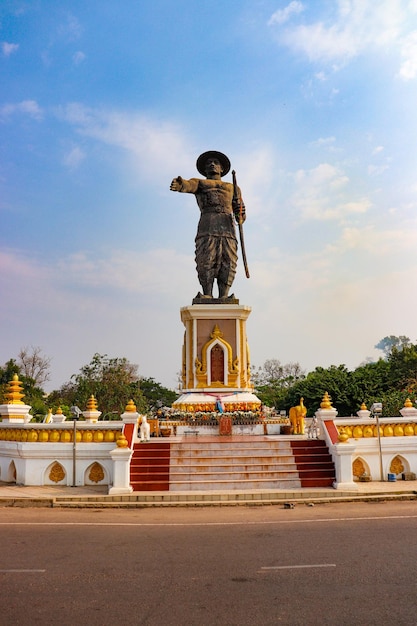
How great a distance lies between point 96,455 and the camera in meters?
13.3

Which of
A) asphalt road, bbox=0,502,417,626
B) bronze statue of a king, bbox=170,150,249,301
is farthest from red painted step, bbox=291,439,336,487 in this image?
bronze statue of a king, bbox=170,150,249,301

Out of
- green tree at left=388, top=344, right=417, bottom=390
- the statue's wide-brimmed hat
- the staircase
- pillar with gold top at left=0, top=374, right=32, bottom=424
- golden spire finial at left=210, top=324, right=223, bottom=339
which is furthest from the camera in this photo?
green tree at left=388, top=344, right=417, bottom=390

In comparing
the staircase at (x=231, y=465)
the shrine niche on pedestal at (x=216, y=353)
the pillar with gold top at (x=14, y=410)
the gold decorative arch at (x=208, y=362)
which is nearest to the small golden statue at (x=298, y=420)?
the shrine niche on pedestal at (x=216, y=353)

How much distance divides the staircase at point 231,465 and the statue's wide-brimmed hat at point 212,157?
13.1 meters

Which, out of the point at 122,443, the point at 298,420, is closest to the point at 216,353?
the point at 298,420

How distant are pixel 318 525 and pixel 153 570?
3.57 meters

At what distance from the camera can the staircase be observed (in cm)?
1245

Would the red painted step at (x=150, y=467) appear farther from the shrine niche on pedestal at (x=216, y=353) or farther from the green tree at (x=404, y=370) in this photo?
the green tree at (x=404, y=370)

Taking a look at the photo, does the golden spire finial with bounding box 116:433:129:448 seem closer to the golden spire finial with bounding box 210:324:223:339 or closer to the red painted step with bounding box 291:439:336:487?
the red painted step with bounding box 291:439:336:487

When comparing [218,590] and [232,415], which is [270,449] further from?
[218,590]

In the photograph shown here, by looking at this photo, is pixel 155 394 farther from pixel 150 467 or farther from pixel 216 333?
pixel 150 467

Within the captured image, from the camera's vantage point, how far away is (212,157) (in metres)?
23.3

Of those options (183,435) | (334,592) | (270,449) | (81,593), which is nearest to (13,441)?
(183,435)

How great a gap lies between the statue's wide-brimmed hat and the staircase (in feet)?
43.1
